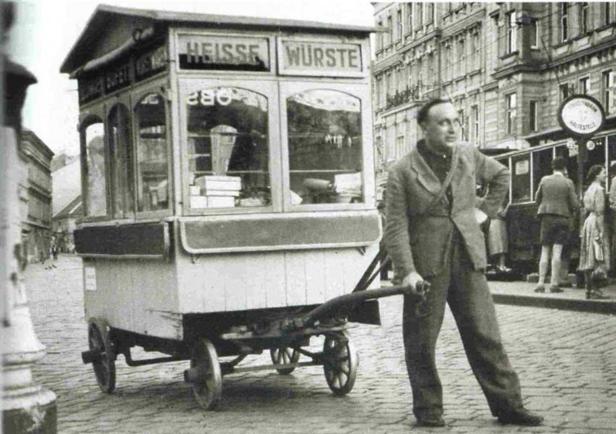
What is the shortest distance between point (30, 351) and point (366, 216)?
2715 millimetres

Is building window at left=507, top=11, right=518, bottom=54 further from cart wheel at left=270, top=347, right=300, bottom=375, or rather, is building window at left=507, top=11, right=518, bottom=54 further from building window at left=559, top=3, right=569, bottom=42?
cart wheel at left=270, top=347, right=300, bottom=375

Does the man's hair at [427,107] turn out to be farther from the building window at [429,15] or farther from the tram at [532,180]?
the building window at [429,15]

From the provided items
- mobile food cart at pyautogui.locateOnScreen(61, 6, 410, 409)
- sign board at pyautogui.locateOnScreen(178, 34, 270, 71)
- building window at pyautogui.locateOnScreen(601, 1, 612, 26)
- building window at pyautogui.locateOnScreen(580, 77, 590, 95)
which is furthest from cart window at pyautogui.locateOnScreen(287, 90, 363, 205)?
building window at pyautogui.locateOnScreen(580, 77, 590, 95)

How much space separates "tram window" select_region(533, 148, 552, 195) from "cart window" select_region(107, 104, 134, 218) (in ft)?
43.4

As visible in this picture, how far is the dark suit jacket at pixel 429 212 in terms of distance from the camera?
5805mm

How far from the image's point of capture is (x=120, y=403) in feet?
23.7

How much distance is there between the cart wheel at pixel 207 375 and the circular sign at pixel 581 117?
870 centimetres

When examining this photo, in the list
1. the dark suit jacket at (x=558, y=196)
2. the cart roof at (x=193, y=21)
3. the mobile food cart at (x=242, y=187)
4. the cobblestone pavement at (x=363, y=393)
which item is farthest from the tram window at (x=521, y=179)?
the cart roof at (x=193, y=21)

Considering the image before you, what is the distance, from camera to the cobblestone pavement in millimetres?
→ 6113

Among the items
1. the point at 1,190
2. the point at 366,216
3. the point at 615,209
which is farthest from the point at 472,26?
the point at 1,190

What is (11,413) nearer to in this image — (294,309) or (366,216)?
(294,309)

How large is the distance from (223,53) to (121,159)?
1402 millimetres

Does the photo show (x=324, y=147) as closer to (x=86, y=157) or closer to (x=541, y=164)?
(x=86, y=157)

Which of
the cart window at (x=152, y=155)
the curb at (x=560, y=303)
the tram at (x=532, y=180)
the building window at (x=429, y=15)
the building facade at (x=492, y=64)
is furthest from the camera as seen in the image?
the building window at (x=429, y=15)
